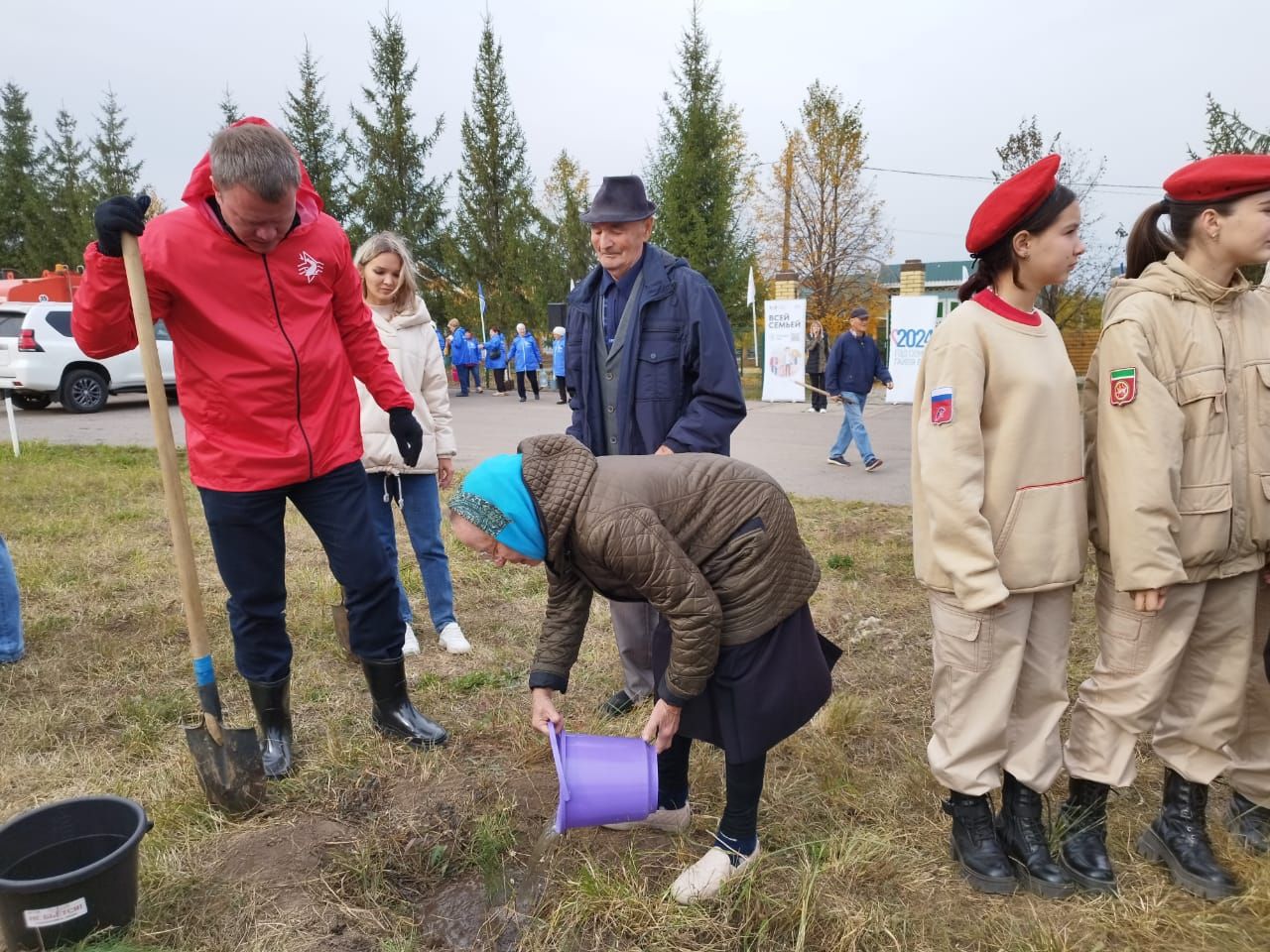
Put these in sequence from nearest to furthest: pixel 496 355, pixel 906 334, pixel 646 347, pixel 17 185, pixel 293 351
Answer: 1. pixel 293 351
2. pixel 646 347
3. pixel 906 334
4. pixel 496 355
5. pixel 17 185

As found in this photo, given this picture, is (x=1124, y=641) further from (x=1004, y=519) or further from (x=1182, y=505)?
(x=1004, y=519)

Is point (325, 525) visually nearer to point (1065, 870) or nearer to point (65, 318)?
point (1065, 870)

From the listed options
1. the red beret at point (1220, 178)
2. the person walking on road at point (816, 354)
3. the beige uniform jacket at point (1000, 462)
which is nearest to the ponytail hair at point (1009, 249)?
the beige uniform jacket at point (1000, 462)

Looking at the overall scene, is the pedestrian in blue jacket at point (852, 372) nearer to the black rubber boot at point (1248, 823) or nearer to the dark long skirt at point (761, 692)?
the black rubber boot at point (1248, 823)

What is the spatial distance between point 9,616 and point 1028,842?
13.7ft

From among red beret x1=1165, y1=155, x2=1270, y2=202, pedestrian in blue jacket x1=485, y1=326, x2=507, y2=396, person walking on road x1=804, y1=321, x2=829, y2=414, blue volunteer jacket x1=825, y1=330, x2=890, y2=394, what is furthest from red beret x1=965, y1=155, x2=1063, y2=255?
pedestrian in blue jacket x1=485, y1=326, x2=507, y2=396

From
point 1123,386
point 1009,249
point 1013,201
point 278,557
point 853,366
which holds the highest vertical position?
point 1013,201

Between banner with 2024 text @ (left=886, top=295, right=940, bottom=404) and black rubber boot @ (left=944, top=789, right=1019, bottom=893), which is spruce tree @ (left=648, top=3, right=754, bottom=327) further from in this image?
black rubber boot @ (left=944, top=789, right=1019, bottom=893)

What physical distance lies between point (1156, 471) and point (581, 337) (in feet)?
6.40

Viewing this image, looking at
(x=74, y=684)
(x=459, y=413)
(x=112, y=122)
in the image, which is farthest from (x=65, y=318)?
(x=112, y=122)

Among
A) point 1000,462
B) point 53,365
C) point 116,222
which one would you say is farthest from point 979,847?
point 53,365

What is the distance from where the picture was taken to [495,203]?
2528 centimetres

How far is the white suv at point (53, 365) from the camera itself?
1360 centimetres

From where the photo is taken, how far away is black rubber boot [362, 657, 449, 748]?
314 cm
